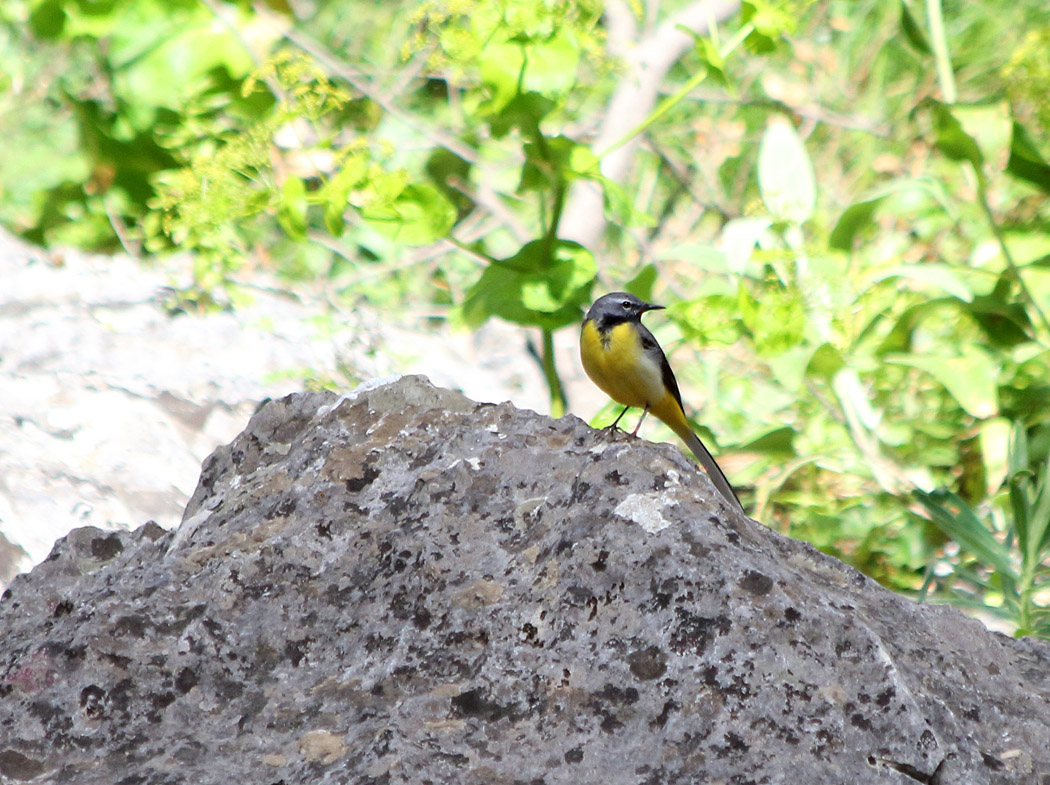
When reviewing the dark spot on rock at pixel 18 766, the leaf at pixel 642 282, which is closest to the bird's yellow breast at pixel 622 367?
the leaf at pixel 642 282

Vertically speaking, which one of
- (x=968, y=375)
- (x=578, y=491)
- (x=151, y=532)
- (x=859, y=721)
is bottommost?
(x=859, y=721)

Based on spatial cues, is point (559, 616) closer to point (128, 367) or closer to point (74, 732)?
point (74, 732)

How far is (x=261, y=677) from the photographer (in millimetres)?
2141

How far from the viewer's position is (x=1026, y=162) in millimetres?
4871

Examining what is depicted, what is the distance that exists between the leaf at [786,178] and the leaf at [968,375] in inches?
30.3

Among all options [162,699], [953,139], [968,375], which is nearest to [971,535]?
[968,375]

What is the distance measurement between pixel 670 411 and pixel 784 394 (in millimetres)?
1374

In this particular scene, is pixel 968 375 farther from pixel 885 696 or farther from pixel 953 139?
pixel 885 696

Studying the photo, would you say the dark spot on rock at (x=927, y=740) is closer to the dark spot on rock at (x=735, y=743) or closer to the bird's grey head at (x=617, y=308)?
the dark spot on rock at (x=735, y=743)

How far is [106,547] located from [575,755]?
5.20 ft

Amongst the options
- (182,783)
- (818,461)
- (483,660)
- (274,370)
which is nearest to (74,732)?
(182,783)

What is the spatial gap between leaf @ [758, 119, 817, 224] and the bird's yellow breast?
1.11 m

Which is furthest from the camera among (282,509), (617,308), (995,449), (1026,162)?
(995,449)

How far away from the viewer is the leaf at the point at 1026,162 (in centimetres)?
481
